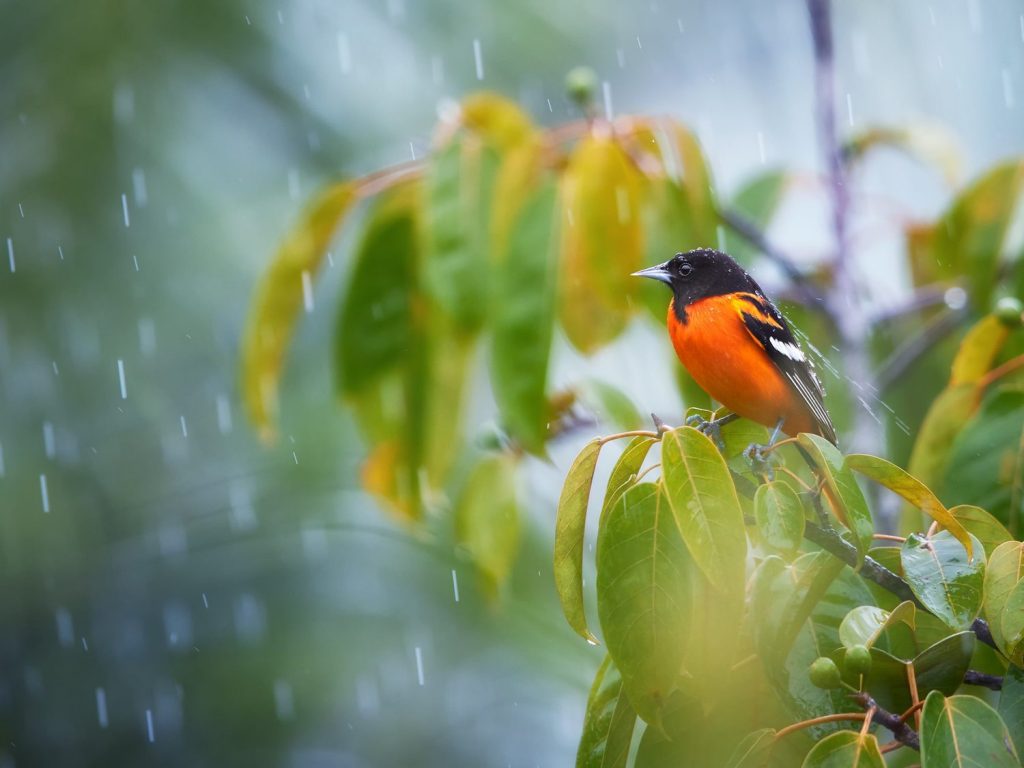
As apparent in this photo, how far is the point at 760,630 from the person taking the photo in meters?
1.48

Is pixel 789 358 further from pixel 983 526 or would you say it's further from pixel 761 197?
pixel 761 197

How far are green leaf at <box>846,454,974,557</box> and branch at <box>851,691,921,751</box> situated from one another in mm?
224

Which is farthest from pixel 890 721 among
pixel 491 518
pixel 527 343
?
pixel 491 518

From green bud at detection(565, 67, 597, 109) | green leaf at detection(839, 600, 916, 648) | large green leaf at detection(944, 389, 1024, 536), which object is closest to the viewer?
green leaf at detection(839, 600, 916, 648)

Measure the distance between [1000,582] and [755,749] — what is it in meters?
0.37

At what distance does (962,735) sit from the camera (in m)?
1.32

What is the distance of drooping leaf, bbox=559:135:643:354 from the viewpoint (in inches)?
99.2

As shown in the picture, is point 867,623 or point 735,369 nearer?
point 867,623

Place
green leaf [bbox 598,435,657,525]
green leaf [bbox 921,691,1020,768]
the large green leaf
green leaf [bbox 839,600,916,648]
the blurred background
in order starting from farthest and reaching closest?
the blurred background < the large green leaf < green leaf [bbox 598,435,657,525] < green leaf [bbox 839,600,916,648] < green leaf [bbox 921,691,1020,768]

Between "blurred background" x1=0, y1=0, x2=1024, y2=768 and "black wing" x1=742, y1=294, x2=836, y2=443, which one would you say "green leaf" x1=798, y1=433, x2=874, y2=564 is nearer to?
"black wing" x1=742, y1=294, x2=836, y2=443

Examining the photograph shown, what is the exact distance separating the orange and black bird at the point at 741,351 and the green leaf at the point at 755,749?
2.04ft

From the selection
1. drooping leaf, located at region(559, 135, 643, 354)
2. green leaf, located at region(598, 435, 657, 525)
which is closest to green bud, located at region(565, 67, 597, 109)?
drooping leaf, located at region(559, 135, 643, 354)

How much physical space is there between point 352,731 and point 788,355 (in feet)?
14.6

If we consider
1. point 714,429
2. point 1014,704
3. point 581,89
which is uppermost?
point 581,89
